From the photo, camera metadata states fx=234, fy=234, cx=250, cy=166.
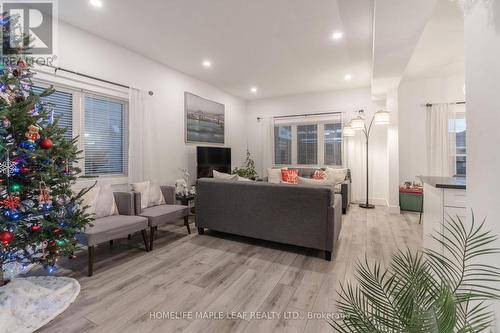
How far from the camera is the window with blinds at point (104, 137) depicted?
320 centimetres

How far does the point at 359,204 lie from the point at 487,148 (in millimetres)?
4688

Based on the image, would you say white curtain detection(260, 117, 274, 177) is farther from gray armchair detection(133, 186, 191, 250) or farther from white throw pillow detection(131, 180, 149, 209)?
white throw pillow detection(131, 180, 149, 209)

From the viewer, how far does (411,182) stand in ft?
16.1

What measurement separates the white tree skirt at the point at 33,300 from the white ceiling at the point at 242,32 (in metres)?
2.77

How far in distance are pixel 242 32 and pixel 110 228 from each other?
9.26 ft

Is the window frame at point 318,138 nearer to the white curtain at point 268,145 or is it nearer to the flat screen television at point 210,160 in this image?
the white curtain at point 268,145

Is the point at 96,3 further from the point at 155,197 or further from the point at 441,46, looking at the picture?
the point at 441,46

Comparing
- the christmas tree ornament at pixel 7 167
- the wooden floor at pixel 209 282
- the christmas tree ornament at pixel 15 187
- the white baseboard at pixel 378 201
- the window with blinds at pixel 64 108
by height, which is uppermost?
the window with blinds at pixel 64 108

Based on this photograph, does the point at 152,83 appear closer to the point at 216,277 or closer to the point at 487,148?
the point at 216,277

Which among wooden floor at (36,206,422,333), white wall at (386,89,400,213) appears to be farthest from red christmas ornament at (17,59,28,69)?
white wall at (386,89,400,213)

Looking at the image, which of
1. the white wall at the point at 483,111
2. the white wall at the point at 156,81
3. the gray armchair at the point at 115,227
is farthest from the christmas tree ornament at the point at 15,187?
A: the white wall at the point at 483,111

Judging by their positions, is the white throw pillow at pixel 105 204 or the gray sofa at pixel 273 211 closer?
the gray sofa at pixel 273 211

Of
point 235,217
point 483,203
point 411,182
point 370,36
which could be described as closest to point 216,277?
point 235,217

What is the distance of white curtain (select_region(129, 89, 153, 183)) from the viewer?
3582 mm
